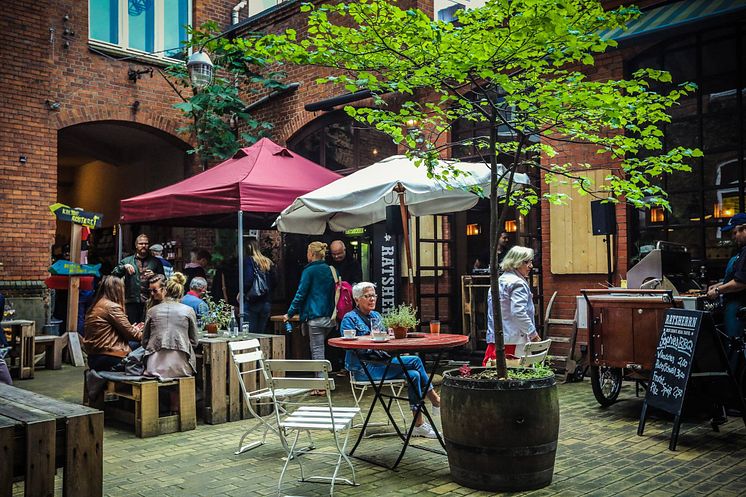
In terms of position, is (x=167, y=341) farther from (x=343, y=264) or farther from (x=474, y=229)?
(x=474, y=229)

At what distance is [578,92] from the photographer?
3.92m

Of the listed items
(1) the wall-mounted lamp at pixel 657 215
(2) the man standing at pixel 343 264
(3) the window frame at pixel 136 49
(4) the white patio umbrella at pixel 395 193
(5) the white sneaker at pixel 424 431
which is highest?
(3) the window frame at pixel 136 49

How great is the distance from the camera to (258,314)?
8930mm

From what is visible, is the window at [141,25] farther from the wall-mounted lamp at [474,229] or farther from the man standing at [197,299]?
the man standing at [197,299]

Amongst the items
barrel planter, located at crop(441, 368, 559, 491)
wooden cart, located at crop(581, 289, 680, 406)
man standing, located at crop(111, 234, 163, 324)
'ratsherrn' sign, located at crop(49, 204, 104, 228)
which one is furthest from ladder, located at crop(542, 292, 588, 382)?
'ratsherrn' sign, located at crop(49, 204, 104, 228)

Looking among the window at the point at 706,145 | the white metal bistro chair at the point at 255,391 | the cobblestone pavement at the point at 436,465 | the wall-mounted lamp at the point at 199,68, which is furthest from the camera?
the wall-mounted lamp at the point at 199,68

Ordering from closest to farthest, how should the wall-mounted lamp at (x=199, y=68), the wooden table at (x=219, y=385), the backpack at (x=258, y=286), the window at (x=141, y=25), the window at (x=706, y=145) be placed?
1. the wooden table at (x=219, y=385)
2. the window at (x=706, y=145)
3. the backpack at (x=258, y=286)
4. the wall-mounted lamp at (x=199, y=68)
5. the window at (x=141, y=25)

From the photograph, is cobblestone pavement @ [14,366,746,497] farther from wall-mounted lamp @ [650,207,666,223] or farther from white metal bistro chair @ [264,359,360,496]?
wall-mounted lamp @ [650,207,666,223]

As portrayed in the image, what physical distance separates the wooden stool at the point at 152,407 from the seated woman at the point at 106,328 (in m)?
0.25

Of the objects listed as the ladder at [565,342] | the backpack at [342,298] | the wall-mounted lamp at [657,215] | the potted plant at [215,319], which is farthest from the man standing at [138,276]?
the wall-mounted lamp at [657,215]

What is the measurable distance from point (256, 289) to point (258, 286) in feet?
0.16

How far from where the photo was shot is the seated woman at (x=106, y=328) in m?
6.11

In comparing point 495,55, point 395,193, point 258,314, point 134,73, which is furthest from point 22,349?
point 495,55

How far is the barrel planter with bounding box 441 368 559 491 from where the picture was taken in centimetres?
405
